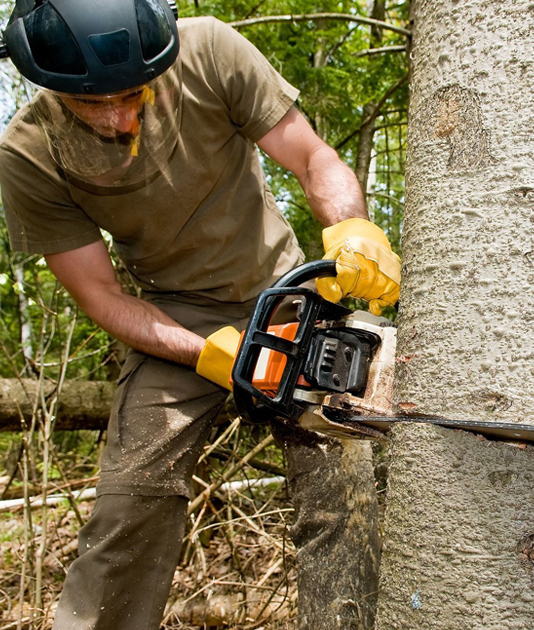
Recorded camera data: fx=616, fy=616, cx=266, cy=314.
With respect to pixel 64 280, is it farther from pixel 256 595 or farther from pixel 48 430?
pixel 256 595

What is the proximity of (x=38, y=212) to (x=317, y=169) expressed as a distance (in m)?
1.07

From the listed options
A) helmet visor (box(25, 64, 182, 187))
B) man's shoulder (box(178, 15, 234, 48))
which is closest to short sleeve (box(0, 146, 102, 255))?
helmet visor (box(25, 64, 182, 187))

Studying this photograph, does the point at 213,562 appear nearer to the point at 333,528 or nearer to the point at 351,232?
the point at 333,528

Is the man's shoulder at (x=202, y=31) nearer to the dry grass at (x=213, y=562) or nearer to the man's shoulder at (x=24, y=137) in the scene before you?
the man's shoulder at (x=24, y=137)

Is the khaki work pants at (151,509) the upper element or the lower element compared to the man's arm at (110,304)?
lower

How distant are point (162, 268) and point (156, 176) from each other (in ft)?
1.39

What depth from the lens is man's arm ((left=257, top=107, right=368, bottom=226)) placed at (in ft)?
6.69

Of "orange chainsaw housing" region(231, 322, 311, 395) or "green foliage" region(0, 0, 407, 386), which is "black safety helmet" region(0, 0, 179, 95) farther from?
"green foliage" region(0, 0, 407, 386)

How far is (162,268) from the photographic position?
2473mm

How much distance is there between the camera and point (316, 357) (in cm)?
143

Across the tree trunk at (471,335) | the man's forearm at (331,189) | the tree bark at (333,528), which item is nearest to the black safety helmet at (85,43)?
the man's forearm at (331,189)

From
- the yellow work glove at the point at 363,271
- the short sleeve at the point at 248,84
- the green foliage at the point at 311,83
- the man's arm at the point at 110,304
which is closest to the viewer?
the yellow work glove at the point at 363,271

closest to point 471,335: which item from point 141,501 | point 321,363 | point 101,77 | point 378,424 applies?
point 378,424

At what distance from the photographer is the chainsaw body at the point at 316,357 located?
1.38 m
